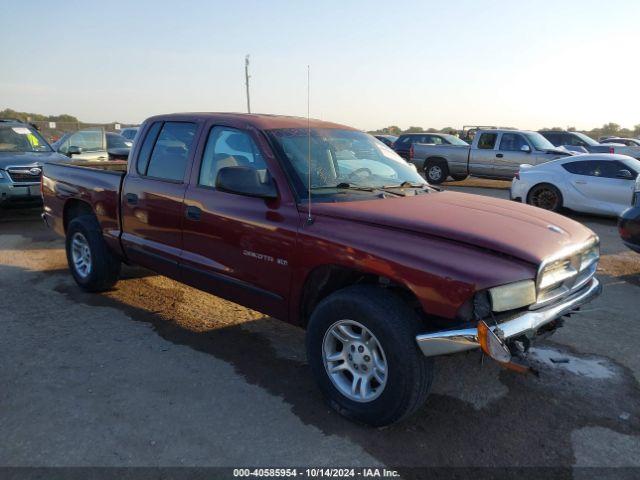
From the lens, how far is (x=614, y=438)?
2.98 m

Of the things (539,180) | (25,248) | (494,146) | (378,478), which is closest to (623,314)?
(378,478)

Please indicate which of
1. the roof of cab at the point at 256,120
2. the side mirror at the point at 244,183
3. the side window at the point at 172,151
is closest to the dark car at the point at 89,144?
the side window at the point at 172,151

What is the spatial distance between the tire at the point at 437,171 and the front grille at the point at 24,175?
38.0ft

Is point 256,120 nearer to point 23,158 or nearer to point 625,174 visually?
point 23,158

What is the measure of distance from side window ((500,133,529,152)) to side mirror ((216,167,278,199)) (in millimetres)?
13184

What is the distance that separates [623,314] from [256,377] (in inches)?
141

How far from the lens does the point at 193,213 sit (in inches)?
157

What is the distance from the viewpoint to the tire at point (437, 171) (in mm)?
16630

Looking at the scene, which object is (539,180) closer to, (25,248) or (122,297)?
(122,297)

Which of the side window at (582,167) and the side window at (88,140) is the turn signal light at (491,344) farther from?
the side window at (88,140)

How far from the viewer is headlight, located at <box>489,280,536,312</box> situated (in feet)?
8.75

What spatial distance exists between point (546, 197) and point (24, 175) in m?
10.1

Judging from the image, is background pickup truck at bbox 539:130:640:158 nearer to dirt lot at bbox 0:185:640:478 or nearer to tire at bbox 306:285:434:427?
dirt lot at bbox 0:185:640:478

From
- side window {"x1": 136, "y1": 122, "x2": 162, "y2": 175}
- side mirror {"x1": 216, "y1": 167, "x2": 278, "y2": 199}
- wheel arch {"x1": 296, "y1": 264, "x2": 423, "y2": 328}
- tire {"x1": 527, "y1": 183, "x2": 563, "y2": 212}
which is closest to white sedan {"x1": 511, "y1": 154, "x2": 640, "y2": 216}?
tire {"x1": 527, "y1": 183, "x2": 563, "y2": 212}
